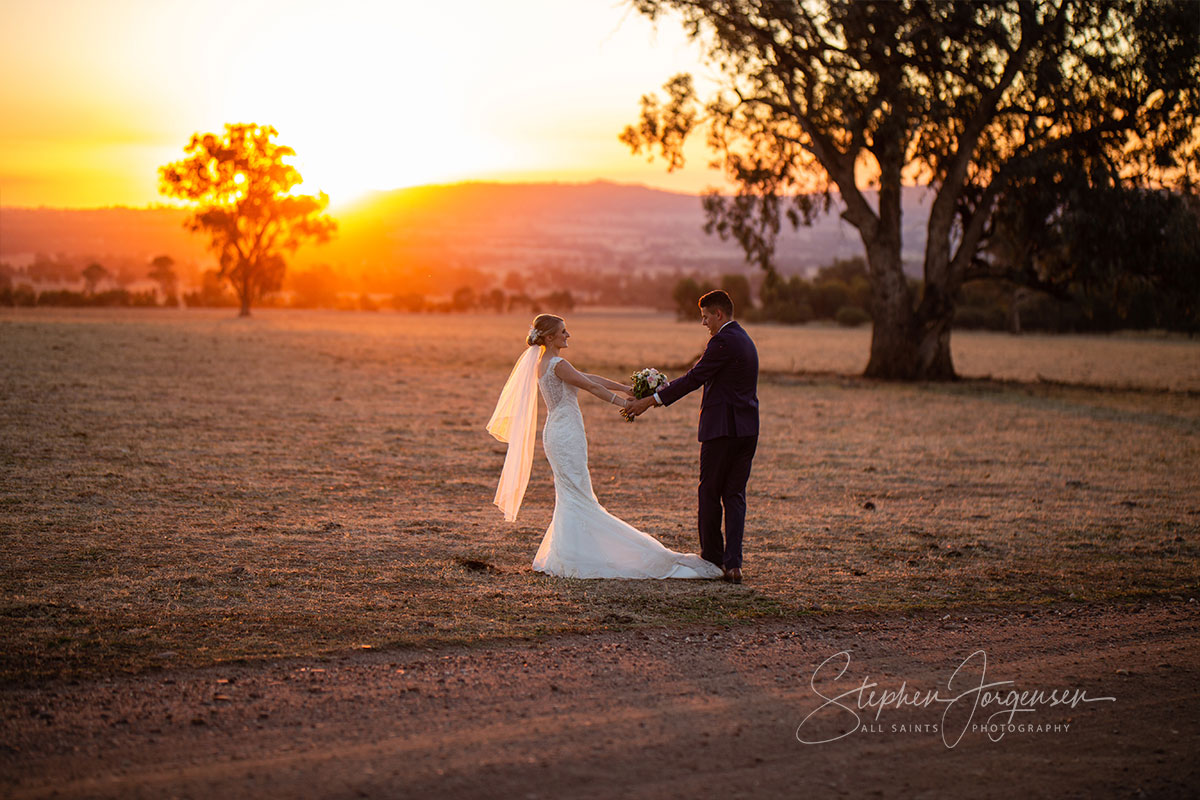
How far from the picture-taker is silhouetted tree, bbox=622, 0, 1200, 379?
2433 cm

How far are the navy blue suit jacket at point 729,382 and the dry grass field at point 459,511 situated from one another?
1270 mm

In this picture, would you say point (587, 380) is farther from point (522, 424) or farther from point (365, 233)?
point (365, 233)

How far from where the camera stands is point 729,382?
8.25 metres

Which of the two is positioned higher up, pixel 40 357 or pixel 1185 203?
pixel 1185 203

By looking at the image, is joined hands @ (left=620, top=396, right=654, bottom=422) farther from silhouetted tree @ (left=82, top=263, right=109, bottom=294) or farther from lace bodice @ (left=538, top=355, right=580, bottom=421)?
silhouetted tree @ (left=82, top=263, right=109, bottom=294)

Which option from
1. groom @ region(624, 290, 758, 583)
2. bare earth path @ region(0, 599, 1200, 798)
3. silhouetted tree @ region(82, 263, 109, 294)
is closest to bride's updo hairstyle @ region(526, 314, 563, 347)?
groom @ region(624, 290, 758, 583)

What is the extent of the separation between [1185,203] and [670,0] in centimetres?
1407

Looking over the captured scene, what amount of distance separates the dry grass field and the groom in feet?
1.61

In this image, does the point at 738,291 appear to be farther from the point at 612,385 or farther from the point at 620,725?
the point at 620,725

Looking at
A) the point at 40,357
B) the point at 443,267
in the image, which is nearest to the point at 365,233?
the point at 443,267

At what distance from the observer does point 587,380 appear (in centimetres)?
862

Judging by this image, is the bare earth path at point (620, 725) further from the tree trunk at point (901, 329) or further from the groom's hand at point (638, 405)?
the tree trunk at point (901, 329)

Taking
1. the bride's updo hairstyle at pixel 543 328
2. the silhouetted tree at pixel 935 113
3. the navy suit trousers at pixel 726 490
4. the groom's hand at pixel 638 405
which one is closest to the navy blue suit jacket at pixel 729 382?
the navy suit trousers at pixel 726 490

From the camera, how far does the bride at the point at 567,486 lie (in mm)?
8375
